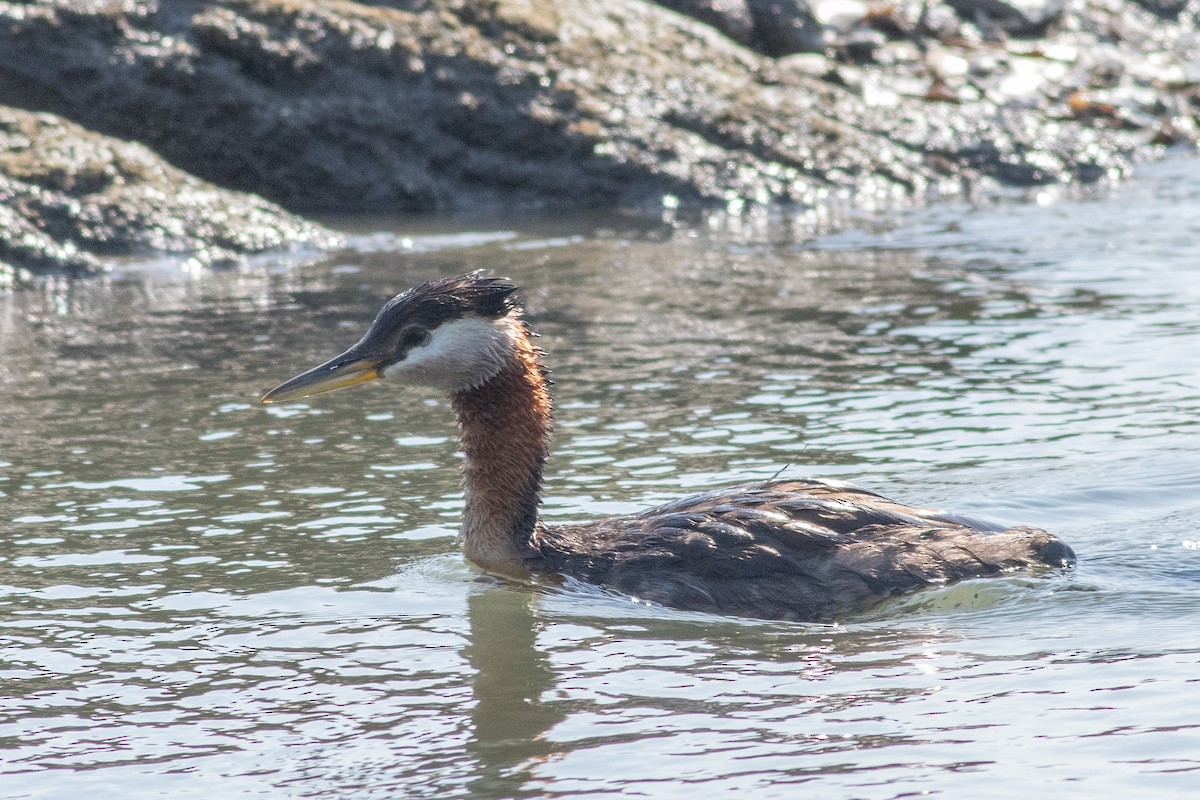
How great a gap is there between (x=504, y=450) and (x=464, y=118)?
41.2 feet

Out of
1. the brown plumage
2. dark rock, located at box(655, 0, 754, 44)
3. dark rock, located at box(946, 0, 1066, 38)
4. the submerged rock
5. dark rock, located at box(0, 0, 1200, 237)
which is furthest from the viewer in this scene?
dark rock, located at box(946, 0, 1066, 38)

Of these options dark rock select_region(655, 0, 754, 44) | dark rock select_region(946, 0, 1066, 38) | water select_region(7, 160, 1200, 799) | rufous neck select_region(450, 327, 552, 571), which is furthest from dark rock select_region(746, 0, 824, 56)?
rufous neck select_region(450, 327, 552, 571)

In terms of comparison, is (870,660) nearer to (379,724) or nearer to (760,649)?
(760,649)

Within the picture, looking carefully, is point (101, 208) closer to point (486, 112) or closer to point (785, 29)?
point (486, 112)

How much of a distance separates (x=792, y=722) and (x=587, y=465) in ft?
13.1

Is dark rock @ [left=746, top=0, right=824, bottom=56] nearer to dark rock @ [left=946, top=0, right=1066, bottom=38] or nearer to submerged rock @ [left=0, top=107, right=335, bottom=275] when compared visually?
dark rock @ [left=946, top=0, right=1066, bottom=38]

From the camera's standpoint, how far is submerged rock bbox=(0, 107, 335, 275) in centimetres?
1711

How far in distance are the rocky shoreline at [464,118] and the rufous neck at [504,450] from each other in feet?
33.4

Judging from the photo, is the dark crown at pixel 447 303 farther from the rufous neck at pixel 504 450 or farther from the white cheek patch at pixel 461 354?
the rufous neck at pixel 504 450

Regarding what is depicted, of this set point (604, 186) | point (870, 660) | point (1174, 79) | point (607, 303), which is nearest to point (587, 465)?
point (870, 660)

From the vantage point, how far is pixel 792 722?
6.32 metres

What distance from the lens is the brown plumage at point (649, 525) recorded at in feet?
25.6

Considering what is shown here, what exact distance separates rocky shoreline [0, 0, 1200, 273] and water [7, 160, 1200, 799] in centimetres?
404

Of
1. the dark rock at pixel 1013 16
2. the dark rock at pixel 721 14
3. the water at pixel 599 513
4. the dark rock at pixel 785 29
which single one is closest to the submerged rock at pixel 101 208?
the water at pixel 599 513
